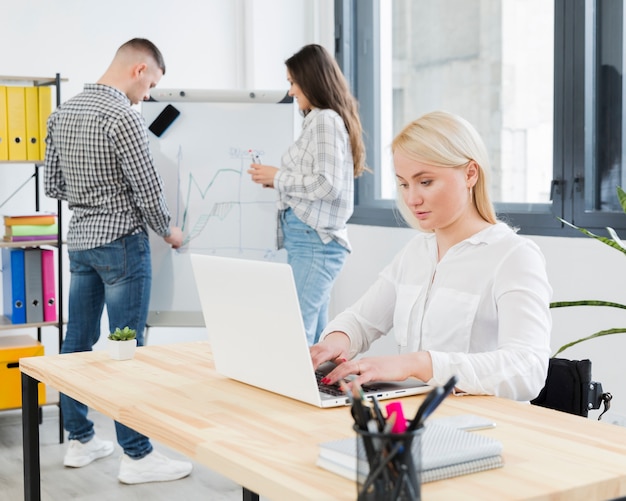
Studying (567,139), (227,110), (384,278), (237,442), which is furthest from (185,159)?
(237,442)

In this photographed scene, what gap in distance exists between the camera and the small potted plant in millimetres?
1986

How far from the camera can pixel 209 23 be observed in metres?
4.60

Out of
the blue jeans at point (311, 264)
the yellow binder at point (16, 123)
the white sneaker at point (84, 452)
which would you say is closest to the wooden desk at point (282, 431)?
the blue jeans at point (311, 264)

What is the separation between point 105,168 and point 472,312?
1.73 metres

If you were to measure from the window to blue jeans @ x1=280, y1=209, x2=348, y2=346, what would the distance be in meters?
0.58

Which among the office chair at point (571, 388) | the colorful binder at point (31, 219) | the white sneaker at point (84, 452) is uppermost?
the colorful binder at point (31, 219)

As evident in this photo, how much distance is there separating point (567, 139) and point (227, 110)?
1.46 meters

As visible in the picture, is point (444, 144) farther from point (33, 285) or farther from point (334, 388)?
point (33, 285)

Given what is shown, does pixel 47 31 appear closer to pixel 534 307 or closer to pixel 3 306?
pixel 3 306

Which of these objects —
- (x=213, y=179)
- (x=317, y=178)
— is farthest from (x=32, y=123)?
(x=317, y=178)

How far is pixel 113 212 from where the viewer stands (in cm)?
318

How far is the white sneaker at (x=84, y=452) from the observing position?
336cm

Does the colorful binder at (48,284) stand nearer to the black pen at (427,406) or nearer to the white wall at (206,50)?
the white wall at (206,50)

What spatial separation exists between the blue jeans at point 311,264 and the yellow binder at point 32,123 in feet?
3.80
